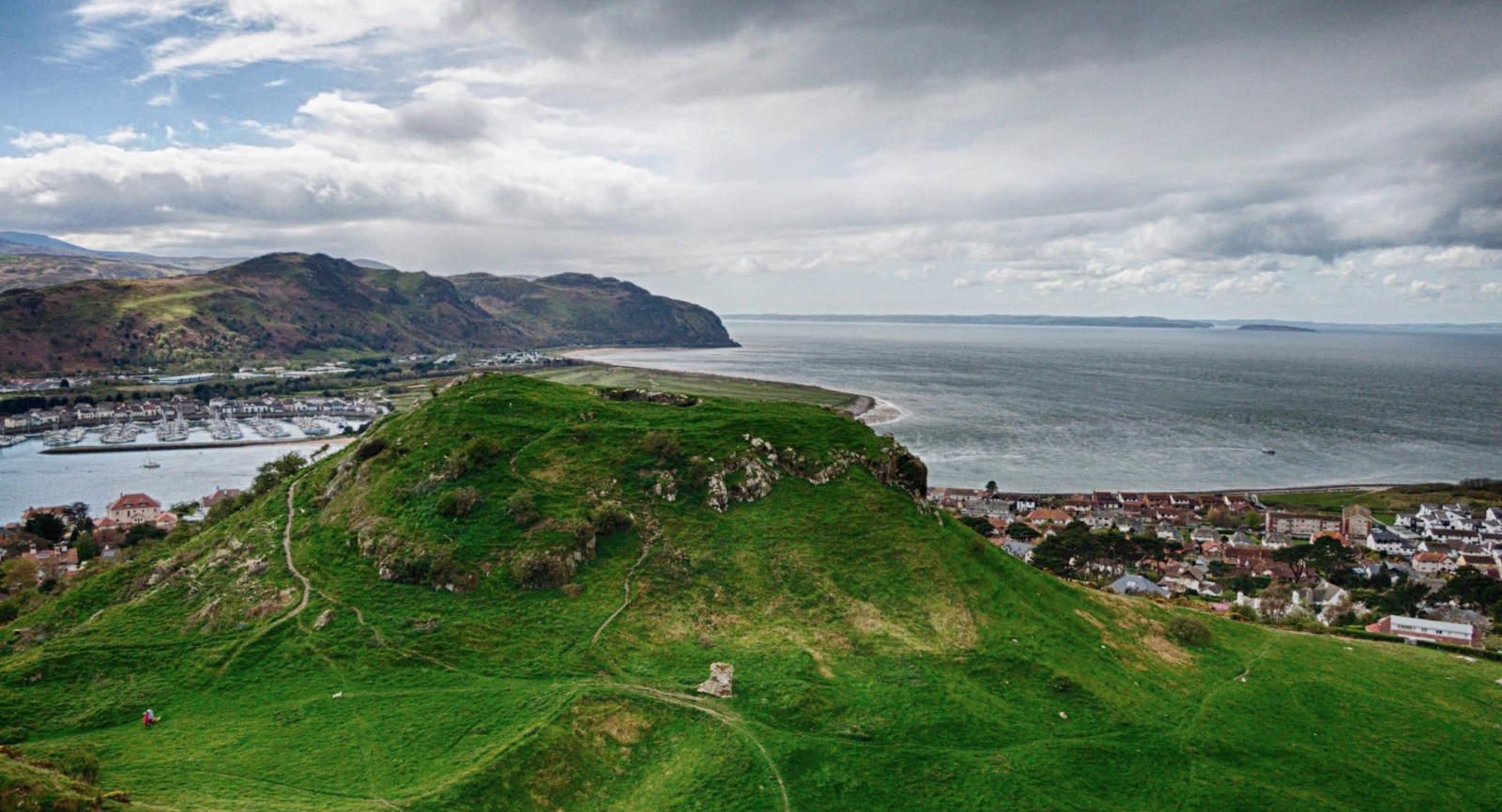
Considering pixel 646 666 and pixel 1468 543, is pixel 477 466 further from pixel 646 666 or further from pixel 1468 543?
pixel 1468 543

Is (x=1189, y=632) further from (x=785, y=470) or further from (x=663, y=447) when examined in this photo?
(x=663, y=447)

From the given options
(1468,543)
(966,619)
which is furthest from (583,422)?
(1468,543)

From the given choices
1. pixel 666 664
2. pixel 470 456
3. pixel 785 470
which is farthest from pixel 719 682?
pixel 470 456

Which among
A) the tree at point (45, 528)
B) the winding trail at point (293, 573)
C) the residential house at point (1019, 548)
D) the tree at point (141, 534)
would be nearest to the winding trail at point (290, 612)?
the winding trail at point (293, 573)

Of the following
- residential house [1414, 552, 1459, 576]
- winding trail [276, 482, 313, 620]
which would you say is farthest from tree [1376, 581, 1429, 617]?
winding trail [276, 482, 313, 620]

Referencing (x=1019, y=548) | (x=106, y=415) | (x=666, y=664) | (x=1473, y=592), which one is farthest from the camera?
(x=106, y=415)

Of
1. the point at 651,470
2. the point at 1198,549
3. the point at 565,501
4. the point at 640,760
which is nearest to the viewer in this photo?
the point at 640,760
